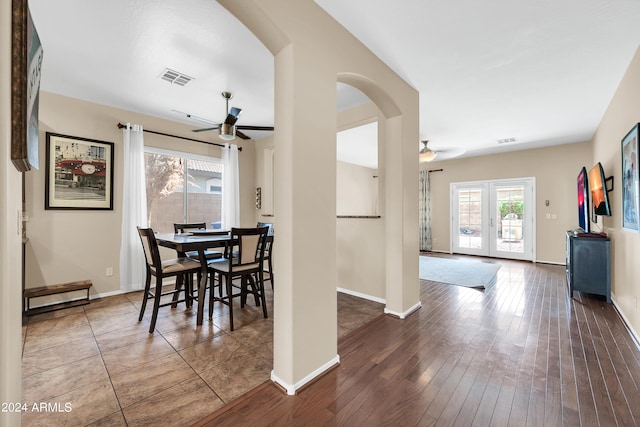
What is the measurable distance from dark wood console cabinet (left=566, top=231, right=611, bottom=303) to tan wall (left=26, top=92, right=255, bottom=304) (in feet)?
20.5

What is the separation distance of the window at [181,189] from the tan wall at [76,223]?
15.5 inches

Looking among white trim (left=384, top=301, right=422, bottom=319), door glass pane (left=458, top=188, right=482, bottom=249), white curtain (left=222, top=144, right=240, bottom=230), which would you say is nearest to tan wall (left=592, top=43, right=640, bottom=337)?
white trim (left=384, top=301, right=422, bottom=319)

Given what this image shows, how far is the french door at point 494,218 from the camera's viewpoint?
627 centimetres

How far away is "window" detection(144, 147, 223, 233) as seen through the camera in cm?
434

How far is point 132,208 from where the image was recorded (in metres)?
3.89

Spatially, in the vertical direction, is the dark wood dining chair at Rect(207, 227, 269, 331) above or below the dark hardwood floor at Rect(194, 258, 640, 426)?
above

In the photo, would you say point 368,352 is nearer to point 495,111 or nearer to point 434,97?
point 434,97

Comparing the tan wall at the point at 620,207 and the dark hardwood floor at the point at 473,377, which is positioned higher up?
the tan wall at the point at 620,207

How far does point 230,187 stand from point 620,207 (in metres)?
5.44

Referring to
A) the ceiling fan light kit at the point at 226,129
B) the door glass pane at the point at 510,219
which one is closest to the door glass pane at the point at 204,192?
the ceiling fan light kit at the point at 226,129

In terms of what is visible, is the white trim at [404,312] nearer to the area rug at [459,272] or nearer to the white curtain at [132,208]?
the area rug at [459,272]

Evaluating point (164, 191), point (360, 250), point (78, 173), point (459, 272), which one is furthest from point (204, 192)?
point (459, 272)

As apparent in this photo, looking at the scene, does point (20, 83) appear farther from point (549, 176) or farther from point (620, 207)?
point (549, 176)

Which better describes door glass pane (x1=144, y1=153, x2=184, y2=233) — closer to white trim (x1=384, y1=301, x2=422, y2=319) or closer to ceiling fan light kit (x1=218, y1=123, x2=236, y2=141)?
ceiling fan light kit (x1=218, y1=123, x2=236, y2=141)
